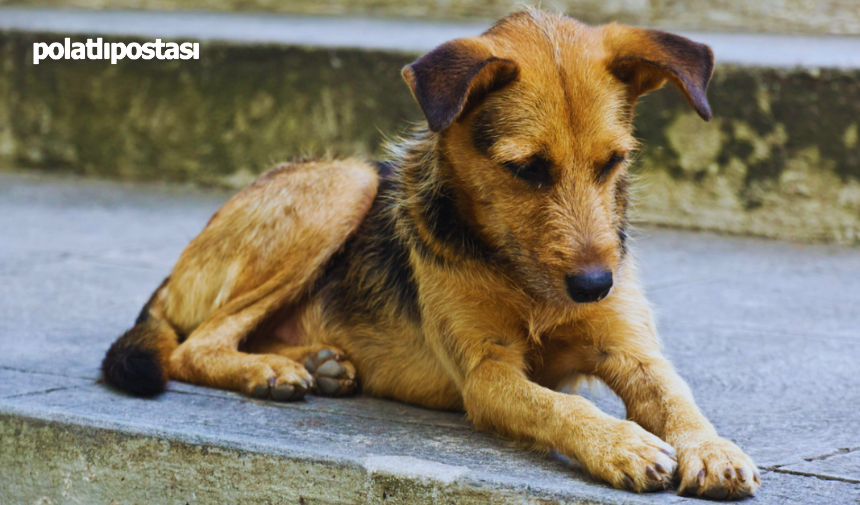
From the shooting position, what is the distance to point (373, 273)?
4.09 m

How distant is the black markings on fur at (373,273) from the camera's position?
3.94m

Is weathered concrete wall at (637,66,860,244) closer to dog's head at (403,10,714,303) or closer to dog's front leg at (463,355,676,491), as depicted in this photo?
dog's head at (403,10,714,303)

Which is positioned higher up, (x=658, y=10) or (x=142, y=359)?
(x=658, y=10)

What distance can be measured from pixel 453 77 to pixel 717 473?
152 centimetres

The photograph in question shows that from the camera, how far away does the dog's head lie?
306 cm

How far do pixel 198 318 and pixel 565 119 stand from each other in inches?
84.4

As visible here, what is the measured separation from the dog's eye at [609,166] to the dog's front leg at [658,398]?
54 cm

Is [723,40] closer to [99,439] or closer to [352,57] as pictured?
[352,57]

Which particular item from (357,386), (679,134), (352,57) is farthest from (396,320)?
(352,57)

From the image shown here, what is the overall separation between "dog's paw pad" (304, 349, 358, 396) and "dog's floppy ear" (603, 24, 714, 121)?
1.65 m

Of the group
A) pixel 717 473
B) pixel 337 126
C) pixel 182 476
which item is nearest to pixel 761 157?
pixel 337 126

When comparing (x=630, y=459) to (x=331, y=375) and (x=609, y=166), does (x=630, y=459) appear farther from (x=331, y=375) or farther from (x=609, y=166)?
(x=331, y=375)

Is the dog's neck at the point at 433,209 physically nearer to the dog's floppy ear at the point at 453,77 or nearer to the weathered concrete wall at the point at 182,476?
the dog's floppy ear at the point at 453,77

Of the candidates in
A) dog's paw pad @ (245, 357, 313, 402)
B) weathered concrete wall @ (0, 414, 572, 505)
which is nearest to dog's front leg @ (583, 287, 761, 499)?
weathered concrete wall @ (0, 414, 572, 505)
